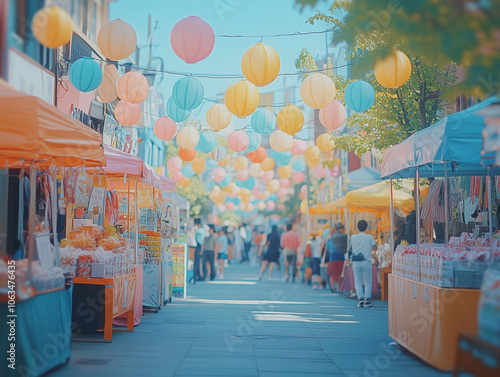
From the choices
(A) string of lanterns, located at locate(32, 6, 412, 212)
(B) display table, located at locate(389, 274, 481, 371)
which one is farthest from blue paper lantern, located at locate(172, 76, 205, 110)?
(B) display table, located at locate(389, 274, 481, 371)

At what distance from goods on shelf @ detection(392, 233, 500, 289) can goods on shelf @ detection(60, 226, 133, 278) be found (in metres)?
4.76

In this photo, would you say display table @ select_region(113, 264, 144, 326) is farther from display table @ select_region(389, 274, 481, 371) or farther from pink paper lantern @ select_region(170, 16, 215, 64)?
display table @ select_region(389, 274, 481, 371)

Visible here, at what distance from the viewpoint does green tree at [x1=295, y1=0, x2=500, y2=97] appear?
4.38m

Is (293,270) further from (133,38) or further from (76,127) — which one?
(76,127)

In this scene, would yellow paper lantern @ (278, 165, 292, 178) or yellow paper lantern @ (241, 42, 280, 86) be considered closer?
yellow paper lantern @ (241, 42, 280, 86)

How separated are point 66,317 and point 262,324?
17.8 ft

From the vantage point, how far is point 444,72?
1622cm

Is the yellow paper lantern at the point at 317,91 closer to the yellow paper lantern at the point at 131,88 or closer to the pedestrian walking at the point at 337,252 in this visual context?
the yellow paper lantern at the point at 131,88

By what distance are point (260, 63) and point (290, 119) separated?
323cm

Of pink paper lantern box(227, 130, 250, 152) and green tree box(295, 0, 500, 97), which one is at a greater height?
pink paper lantern box(227, 130, 250, 152)

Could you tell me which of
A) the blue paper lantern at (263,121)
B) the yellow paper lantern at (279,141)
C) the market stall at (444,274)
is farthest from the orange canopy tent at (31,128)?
the yellow paper lantern at (279,141)

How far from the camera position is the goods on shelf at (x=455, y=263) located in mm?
7938

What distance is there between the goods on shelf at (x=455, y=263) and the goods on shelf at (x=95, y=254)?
4.76 metres

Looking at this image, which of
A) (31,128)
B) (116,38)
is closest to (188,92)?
(116,38)
